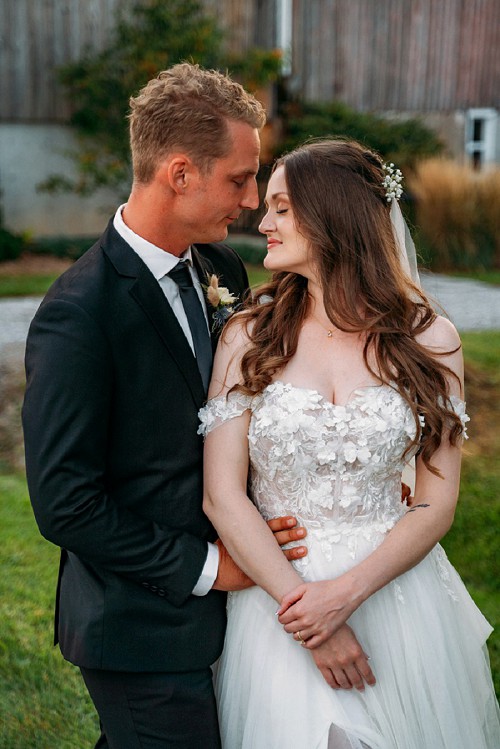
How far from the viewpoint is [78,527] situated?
2.31 meters

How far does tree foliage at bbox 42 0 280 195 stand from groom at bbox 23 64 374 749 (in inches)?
454

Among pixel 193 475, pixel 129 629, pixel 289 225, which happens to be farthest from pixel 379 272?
pixel 129 629

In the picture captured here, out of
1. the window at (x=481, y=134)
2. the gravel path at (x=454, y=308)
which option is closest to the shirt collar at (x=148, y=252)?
the gravel path at (x=454, y=308)

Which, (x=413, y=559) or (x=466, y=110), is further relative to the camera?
(x=466, y=110)

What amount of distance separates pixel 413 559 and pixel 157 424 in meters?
0.81

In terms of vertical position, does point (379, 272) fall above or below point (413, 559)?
above

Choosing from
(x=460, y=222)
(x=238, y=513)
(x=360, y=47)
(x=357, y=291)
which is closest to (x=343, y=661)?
(x=238, y=513)

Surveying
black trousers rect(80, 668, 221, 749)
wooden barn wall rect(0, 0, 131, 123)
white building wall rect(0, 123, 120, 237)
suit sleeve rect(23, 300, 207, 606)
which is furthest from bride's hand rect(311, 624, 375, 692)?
wooden barn wall rect(0, 0, 131, 123)

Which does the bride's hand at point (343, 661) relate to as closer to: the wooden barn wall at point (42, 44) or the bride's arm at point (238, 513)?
the bride's arm at point (238, 513)

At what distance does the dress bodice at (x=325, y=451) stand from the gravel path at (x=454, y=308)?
16.4 ft

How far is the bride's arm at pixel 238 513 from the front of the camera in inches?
98.4

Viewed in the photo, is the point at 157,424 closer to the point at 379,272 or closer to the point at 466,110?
the point at 379,272

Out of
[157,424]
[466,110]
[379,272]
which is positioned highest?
[379,272]

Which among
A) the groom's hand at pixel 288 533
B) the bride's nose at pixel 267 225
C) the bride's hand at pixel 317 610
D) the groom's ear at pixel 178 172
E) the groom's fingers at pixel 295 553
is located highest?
the groom's ear at pixel 178 172
